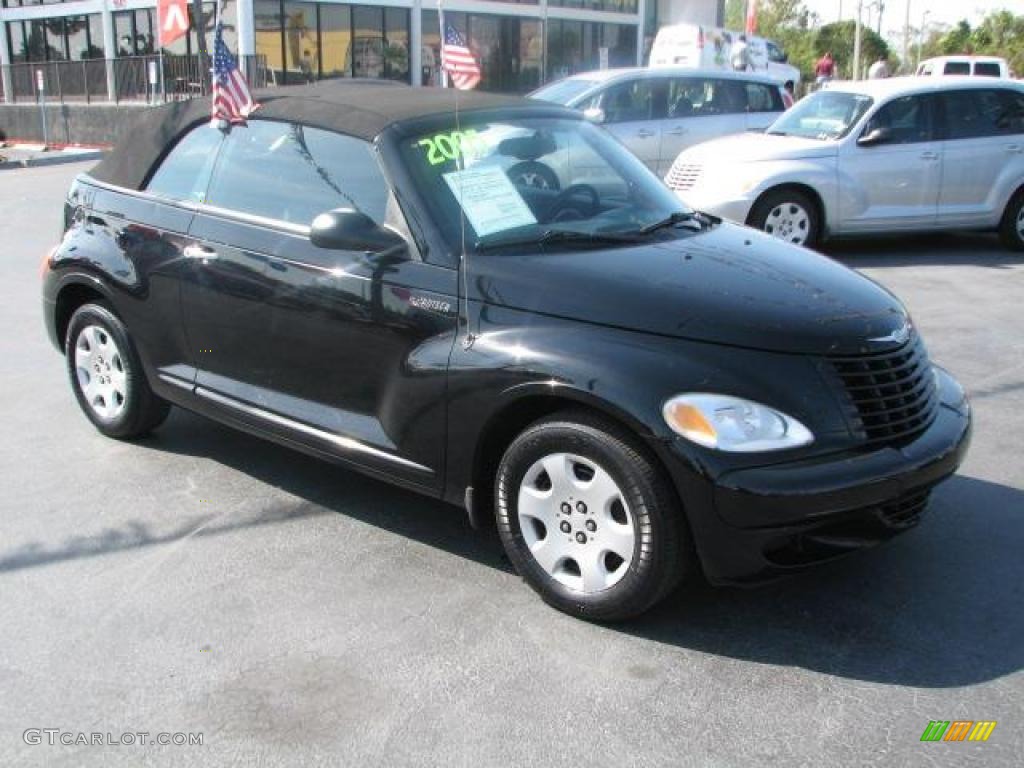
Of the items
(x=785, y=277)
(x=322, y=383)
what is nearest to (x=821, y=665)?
(x=785, y=277)

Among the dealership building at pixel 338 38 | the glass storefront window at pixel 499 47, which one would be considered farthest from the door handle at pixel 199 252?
the glass storefront window at pixel 499 47

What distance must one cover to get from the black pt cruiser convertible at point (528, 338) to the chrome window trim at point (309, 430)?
0.01 meters

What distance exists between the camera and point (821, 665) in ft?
10.6

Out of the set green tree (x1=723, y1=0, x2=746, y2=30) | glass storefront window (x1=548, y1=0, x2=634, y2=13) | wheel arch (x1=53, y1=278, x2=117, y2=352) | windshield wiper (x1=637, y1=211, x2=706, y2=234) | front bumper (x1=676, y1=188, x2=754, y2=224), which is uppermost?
green tree (x1=723, y1=0, x2=746, y2=30)

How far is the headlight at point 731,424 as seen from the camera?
10.4ft

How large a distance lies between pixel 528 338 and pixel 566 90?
10093 mm

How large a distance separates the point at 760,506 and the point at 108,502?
2.95 meters

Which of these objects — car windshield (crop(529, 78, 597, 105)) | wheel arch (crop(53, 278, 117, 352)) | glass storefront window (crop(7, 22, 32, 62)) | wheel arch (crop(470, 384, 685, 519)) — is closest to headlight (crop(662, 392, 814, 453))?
wheel arch (crop(470, 384, 685, 519))

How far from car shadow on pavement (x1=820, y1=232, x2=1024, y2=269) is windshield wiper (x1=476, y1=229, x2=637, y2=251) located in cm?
646

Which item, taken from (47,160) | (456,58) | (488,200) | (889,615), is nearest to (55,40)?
(47,160)

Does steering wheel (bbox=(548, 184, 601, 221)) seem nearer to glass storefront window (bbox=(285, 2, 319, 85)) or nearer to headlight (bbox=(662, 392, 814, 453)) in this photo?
headlight (bbox=(662, 392, 814, 453))

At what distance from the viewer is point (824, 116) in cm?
1047

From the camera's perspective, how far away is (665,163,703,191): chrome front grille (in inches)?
403

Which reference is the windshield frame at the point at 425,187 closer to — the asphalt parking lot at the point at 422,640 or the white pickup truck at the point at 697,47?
the asphalt parking lot at the point at 422,640
